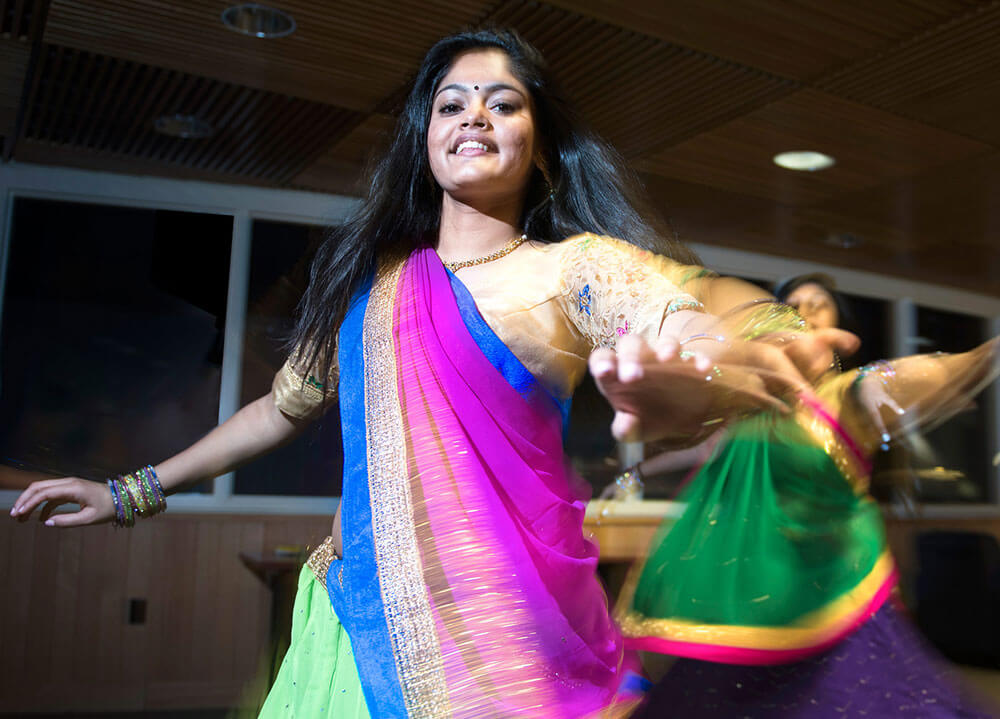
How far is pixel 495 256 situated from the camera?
3.05ft

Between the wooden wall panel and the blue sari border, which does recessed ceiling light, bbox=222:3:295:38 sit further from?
the blue sari border

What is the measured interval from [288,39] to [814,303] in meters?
1.35

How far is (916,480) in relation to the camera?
1.50 m

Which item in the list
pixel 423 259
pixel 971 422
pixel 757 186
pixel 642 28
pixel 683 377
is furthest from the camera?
pixel 757 186

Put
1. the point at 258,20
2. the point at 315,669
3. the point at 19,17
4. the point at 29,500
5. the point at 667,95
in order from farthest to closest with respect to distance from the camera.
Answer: the point at 667,95, the point at 258,20, the point at 19,17, the point at 29,500, the point at 315,669

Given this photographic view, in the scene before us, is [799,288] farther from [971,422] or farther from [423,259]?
[423,259]

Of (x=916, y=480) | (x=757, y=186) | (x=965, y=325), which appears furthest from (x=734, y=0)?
(x=916, y=480)

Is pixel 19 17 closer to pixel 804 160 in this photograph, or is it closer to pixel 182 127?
pixel 182 127

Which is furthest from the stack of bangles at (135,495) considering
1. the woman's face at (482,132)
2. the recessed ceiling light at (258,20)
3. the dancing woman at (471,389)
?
the recessed ceiling light at (258,20)

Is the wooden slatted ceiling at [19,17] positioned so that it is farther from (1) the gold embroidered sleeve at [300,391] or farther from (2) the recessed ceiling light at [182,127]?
(1) the gold embroidered sleeve at [300,391]

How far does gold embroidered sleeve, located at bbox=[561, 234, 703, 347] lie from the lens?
2.38 feet

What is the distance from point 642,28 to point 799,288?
28.6 inches

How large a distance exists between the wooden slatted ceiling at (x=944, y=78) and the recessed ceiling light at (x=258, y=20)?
1170 millimetres

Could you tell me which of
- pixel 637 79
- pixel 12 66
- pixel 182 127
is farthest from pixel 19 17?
pixel 637 79
